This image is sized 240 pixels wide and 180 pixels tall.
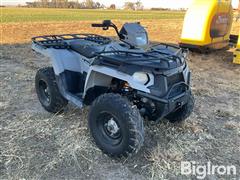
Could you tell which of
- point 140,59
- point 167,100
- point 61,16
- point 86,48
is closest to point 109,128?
point 167,100

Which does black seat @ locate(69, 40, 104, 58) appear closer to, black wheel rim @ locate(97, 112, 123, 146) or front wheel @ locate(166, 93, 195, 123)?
black wheel rim @ locate(97, 112, 123, 146)

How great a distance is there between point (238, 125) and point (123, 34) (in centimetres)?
206

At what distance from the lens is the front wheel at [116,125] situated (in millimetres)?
2613

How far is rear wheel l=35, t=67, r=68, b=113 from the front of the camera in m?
3.67

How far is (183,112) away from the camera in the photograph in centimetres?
347

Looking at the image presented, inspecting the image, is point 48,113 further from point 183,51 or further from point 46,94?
point 183,51

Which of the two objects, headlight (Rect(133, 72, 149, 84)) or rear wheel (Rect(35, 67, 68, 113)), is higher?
headlight (Rect(133, 72, 149, 84))

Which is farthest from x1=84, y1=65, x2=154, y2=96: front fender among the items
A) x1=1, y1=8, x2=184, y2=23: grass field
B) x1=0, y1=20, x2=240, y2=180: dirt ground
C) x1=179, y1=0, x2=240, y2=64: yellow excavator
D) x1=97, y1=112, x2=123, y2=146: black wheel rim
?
x1=1, y1=8, x2=184, y2=23: grass field

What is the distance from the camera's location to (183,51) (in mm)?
3295

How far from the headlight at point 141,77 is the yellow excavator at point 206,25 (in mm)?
5165

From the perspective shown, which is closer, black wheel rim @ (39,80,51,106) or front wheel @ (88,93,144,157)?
front wheel @ (88,93,144,157)

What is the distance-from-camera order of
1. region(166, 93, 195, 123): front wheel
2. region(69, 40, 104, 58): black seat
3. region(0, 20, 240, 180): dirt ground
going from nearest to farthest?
region(0, 20, 240, 180): dirt ground → region(69, 40, 104, 58): black seat → region(166, 93, 195, 123): front wheel

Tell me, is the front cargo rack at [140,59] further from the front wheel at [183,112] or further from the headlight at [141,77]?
the front wheel at [183,112]

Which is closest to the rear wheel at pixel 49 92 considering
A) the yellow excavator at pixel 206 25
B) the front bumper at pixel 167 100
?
the front bumper at pixel 167 100
